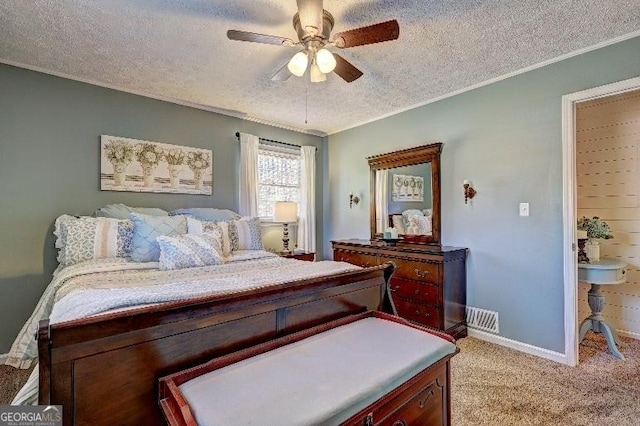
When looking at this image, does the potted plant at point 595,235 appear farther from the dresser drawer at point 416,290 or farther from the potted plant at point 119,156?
the potted plant at point 119,156

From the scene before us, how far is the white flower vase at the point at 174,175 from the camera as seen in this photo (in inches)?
134

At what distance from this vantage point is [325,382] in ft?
3.87

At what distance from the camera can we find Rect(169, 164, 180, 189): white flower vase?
341cm

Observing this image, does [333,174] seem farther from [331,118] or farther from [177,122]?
[177,122]

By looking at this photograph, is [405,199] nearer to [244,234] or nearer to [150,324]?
[244,234]

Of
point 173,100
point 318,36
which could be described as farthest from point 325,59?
point 173,100

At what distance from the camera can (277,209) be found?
3.97 metres

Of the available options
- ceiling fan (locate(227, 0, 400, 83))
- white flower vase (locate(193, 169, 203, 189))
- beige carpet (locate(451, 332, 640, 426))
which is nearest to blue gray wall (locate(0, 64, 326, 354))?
white flower vase (locate(193, 169, 203, 189))

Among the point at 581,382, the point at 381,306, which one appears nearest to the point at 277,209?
the point at 381,306

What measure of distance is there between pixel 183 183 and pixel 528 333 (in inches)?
146

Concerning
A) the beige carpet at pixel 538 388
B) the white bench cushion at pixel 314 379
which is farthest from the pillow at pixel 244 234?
the beige carpet at pixel 538 388

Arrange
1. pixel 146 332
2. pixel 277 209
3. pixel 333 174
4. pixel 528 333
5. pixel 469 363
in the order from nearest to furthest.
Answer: pixel 146 332 → pixel 469 363 → pixel 528 333 → pixel 277 209 → pixel 333 174

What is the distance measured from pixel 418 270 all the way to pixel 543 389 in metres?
1.28

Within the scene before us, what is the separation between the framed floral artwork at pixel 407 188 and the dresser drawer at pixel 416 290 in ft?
3.20
